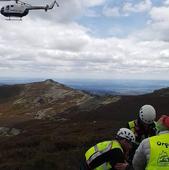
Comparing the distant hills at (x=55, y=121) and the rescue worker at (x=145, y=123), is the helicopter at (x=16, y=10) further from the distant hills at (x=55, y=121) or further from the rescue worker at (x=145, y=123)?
the rescue worker at (x=145, y=123)

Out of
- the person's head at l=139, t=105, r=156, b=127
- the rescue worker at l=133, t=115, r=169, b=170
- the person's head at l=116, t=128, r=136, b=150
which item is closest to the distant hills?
the person's head at l=139, t=105, r=156, b=127

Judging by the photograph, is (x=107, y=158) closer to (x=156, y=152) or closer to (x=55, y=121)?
(x=156, y=152)

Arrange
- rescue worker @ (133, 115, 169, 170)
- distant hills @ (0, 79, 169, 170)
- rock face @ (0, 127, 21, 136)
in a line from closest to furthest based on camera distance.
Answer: rescue worker @ (133, 115, 169, 170)
distant hills @ (0, 79, 169, 170)
rock face @ (0, 127, 21, 136)

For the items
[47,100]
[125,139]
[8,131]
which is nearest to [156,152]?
[125,139]

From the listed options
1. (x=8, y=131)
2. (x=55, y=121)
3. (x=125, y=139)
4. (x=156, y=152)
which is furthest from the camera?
(x=55, y=121)

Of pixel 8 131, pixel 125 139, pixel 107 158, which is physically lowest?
pixel 8 131

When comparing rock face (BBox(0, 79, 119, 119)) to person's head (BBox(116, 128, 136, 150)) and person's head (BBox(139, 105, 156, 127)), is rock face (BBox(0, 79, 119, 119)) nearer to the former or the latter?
person's head (BBox(139, 105, 156, 127))

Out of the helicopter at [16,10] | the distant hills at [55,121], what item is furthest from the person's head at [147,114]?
the helicopter at [16,10]
